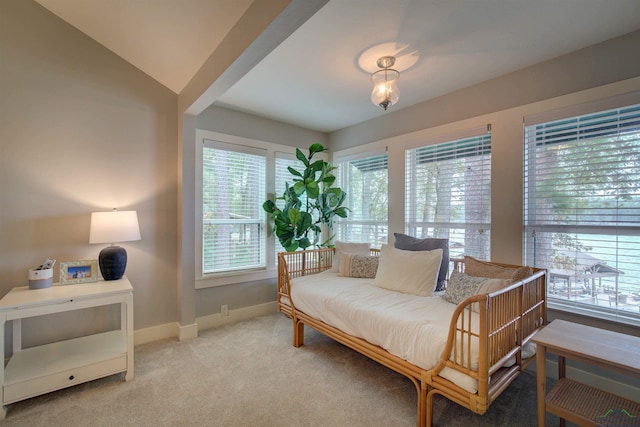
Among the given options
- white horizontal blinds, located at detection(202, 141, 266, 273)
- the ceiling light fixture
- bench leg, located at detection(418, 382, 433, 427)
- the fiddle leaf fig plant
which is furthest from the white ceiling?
bench leg, located at detection(418, 382, 433, 427)

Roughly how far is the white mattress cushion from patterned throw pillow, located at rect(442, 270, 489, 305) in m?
0.06

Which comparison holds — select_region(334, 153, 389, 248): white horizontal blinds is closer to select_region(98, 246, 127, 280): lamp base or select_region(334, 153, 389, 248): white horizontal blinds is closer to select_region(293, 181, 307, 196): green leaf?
select_region(293, 181, 307, 196): green leaf

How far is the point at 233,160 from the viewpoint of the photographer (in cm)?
336

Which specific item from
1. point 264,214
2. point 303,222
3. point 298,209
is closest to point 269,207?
point 264,214

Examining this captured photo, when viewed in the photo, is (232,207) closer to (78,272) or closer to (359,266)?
(78,272)

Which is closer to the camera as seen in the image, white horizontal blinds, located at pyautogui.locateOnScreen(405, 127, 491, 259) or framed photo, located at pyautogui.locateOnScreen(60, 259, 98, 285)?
framed photo, located at pyautogui.locateOnScreen(60, 259, 98, 285)

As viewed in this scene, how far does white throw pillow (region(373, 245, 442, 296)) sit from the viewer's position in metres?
2.39

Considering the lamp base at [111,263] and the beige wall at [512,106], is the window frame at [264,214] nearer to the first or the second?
the lamp base at [111,263]

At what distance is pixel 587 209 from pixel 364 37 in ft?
6.86

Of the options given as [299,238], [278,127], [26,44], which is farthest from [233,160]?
[26,44]

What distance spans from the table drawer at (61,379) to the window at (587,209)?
3424 millimetres

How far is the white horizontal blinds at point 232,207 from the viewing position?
10.4 ft

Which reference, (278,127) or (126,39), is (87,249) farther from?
(278,127)

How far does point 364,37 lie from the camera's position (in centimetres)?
198
